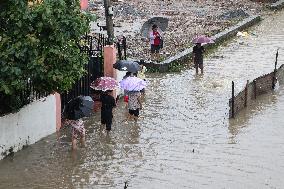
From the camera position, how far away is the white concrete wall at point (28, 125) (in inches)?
495

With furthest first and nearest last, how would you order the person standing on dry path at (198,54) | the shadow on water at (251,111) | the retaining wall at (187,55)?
the retaining wall at (187,55) < the person standing on dry path at (198,54) < the shadow on water at (251,111)

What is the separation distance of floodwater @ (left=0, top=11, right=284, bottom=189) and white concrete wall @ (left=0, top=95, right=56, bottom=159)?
0.71ft

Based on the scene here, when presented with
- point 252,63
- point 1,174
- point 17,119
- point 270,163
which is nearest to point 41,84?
point 17,119

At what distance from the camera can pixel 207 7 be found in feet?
117

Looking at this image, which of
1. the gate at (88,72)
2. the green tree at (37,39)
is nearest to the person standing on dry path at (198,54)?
the gate at (88,72)

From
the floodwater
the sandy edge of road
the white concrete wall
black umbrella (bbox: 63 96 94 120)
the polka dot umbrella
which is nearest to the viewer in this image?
the floodwater

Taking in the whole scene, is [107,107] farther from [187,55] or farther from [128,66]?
[187,55]

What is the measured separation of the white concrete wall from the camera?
41.3ft

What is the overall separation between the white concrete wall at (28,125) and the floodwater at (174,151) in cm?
22

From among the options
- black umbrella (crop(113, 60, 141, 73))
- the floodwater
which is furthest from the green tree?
black umbrella (crop(113, 60, 141, 73))

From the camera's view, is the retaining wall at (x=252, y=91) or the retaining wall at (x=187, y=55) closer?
the retaining wall at (x=252, y=91)

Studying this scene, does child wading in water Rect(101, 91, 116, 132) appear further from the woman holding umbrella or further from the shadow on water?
the shadow on water

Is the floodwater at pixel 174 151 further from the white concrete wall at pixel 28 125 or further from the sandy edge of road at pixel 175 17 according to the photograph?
the sandy edge of road at pixel 175 17

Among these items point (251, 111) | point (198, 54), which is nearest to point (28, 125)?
point (251, 111)
